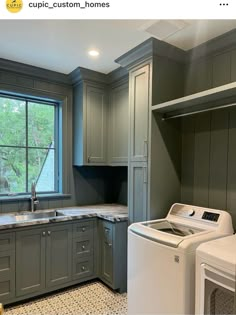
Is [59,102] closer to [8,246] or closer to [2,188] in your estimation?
[2,188]

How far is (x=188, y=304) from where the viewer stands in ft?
5.07

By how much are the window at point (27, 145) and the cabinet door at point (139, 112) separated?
129 centimetres

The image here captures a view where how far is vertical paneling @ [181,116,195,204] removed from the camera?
2418mm

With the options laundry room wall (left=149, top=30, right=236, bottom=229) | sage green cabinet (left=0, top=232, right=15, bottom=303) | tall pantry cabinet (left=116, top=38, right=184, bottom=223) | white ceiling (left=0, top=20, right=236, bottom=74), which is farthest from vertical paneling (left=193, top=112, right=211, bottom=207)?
sage green cabinet (left=0, top=232, right=15, bottom=303)

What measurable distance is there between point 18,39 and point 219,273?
8.13 ft

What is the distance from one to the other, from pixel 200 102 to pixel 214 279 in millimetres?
1393

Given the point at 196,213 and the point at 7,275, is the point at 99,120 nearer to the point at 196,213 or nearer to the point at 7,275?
the point at 196,213

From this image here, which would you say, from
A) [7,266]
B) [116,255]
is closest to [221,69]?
[116,255]

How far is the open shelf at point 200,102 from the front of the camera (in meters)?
1.76

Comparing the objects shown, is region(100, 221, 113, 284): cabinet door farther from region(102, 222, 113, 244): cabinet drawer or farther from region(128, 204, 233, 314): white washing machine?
region(128, 204, 233, 314): white washing machine

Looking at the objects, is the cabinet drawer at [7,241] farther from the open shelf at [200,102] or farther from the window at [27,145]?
the open shelf at [200,102]

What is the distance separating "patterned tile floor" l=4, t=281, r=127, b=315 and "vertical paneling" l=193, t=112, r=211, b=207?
1277 millimetres

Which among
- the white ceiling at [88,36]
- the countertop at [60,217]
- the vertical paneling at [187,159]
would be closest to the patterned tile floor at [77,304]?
the countertop at [60,217]

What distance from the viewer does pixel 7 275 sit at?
2207 millimetres
